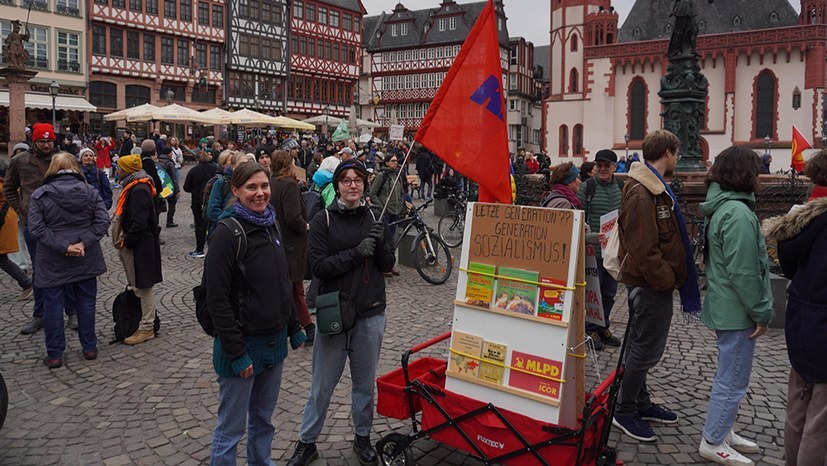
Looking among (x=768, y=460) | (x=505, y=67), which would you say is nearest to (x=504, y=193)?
(x=768, y=460)

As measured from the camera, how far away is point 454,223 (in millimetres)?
13203

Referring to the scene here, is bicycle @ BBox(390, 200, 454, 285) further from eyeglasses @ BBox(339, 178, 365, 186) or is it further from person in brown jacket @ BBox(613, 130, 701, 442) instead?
eyeglasses @ BBox(339, 178, 365, 186)

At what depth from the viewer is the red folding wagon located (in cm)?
330

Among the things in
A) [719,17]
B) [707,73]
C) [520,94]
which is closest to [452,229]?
[707,73]

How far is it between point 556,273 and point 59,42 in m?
44.2

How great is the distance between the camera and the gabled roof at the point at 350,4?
5666cm

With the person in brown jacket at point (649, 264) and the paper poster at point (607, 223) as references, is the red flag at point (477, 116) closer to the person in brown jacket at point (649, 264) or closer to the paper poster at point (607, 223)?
the person in brown jacket at point (649, 264)

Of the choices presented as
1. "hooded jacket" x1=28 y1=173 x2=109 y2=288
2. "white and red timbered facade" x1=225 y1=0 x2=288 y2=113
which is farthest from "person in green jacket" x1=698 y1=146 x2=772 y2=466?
"white and red timbered facade" x1=225 y1=0 x2=288 y2=113

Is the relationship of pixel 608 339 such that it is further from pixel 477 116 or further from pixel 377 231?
pixel 377 231

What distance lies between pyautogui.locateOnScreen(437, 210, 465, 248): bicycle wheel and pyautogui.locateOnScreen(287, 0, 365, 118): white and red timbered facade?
40.5 m

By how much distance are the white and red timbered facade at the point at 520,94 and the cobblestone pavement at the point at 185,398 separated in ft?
192

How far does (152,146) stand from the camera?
35.7 feet

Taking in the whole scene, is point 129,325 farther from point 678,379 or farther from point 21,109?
point 21,109

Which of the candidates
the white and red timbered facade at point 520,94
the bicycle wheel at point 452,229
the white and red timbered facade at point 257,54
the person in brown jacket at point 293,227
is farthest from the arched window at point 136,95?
the person in brown jacket at point 293,227
